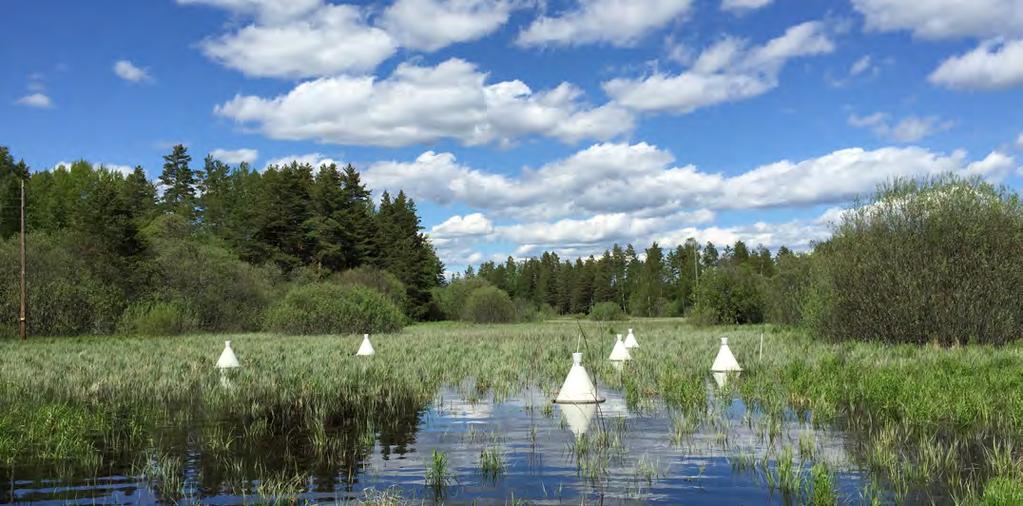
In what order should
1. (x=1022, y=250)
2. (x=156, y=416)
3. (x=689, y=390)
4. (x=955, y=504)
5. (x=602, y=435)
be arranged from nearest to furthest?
(x=955, y=504) < (x=602, y=435) < (x=156, y=416) < (x=689, y=390) < (x=1022, y=250)

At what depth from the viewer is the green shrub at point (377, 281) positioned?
60.3 meters

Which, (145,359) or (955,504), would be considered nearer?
(955,504)

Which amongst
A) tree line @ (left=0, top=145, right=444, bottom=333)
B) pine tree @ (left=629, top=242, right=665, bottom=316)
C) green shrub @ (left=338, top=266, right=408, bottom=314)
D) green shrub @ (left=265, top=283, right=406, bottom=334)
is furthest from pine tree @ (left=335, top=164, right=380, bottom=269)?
pine tree @ (left=629, top=242, right=665, bottom=316)

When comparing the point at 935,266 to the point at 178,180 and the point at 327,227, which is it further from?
the point at 178,180

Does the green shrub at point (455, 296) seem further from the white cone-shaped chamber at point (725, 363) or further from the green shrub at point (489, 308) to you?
the white cone-shaped chamber at point (725, 363)

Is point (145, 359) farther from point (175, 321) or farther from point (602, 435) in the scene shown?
point (175, 321)

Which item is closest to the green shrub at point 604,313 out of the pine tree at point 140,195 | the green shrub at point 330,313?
the green shrub at point 330,313

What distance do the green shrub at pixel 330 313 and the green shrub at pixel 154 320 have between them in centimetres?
420

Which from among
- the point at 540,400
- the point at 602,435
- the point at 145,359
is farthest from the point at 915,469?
the point at 145,359

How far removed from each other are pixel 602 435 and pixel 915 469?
344cm

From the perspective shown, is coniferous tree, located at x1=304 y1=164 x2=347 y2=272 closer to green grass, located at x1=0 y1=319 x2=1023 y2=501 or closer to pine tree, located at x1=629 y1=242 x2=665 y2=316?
green grass, located at x1=0 y1=319 x2=1023 y2=501

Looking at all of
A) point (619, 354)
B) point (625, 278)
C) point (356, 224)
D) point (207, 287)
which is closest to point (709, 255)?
point (625, 278)

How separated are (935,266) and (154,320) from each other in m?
32.9

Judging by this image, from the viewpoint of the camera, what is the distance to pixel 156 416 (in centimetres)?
1139
